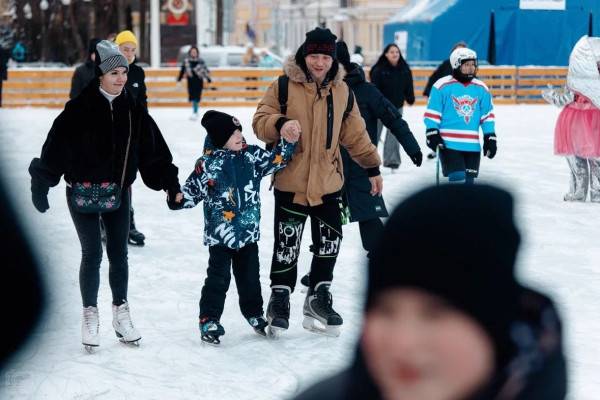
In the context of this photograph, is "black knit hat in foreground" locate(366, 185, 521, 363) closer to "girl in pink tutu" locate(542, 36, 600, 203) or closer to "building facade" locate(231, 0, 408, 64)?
"girl in pink tutu" locate(542, 36, 600, 203)

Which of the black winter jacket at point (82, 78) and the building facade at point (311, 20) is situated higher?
the building facade at point (311, 20)

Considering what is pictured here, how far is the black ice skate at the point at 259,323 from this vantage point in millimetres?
5715

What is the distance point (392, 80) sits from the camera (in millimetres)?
Result: 12266

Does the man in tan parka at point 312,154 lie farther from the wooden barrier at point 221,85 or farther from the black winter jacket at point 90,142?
the wooden barrier at point 221,85

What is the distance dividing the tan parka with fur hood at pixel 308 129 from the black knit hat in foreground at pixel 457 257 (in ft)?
12.9

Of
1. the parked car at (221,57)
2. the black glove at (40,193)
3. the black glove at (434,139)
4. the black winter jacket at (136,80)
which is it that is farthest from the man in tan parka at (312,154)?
the parked car at (221,57)

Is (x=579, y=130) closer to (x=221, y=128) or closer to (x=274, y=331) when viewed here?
(x=274, y=331)

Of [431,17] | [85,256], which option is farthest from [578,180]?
[431,17]

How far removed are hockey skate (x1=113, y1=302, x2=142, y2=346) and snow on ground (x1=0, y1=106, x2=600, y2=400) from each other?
0.06m

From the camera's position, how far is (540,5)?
27.5m

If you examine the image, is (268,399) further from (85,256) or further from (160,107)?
(160,107)

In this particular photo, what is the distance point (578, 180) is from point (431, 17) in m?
17.5

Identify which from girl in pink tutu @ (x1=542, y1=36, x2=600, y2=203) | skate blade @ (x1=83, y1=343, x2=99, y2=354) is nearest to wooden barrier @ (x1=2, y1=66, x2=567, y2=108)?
girl in pink tutu @ (x1=542, y1=36, x2=600, y2=203)

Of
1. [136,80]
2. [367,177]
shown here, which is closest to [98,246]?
[367,177]
